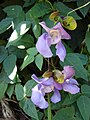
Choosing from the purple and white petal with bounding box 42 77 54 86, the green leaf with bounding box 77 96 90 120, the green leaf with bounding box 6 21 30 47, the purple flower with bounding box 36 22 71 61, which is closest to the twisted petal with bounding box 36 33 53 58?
the purple flower with bounding box 36 22 71 61

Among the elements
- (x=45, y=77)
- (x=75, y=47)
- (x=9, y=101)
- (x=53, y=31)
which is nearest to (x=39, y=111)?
(x=9, y=101)

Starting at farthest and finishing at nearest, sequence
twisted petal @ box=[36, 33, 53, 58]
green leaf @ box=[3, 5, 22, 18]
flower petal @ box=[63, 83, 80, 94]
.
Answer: green leaf @ box=[3, 5, 22, 18] < flower petal @ box=[63, 83, 80, 94] < twisted petal @ box=[36, 33, 53, 58]

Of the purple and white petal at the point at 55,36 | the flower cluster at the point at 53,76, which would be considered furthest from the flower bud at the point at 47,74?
the purple and white petal at the point at 55,36

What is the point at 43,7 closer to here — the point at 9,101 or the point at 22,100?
the point at 22,100

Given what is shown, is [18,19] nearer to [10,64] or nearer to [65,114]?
[10,64]

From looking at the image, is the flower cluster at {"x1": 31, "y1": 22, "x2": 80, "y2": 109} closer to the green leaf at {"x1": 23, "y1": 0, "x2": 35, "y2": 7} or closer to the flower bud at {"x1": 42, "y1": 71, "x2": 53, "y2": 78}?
the flower bud at {"x1": 42, "y1": 71, "x2": 53, "y2": 78}

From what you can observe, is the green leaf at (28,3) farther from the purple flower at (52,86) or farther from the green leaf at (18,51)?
the purple flower at (52,86)
